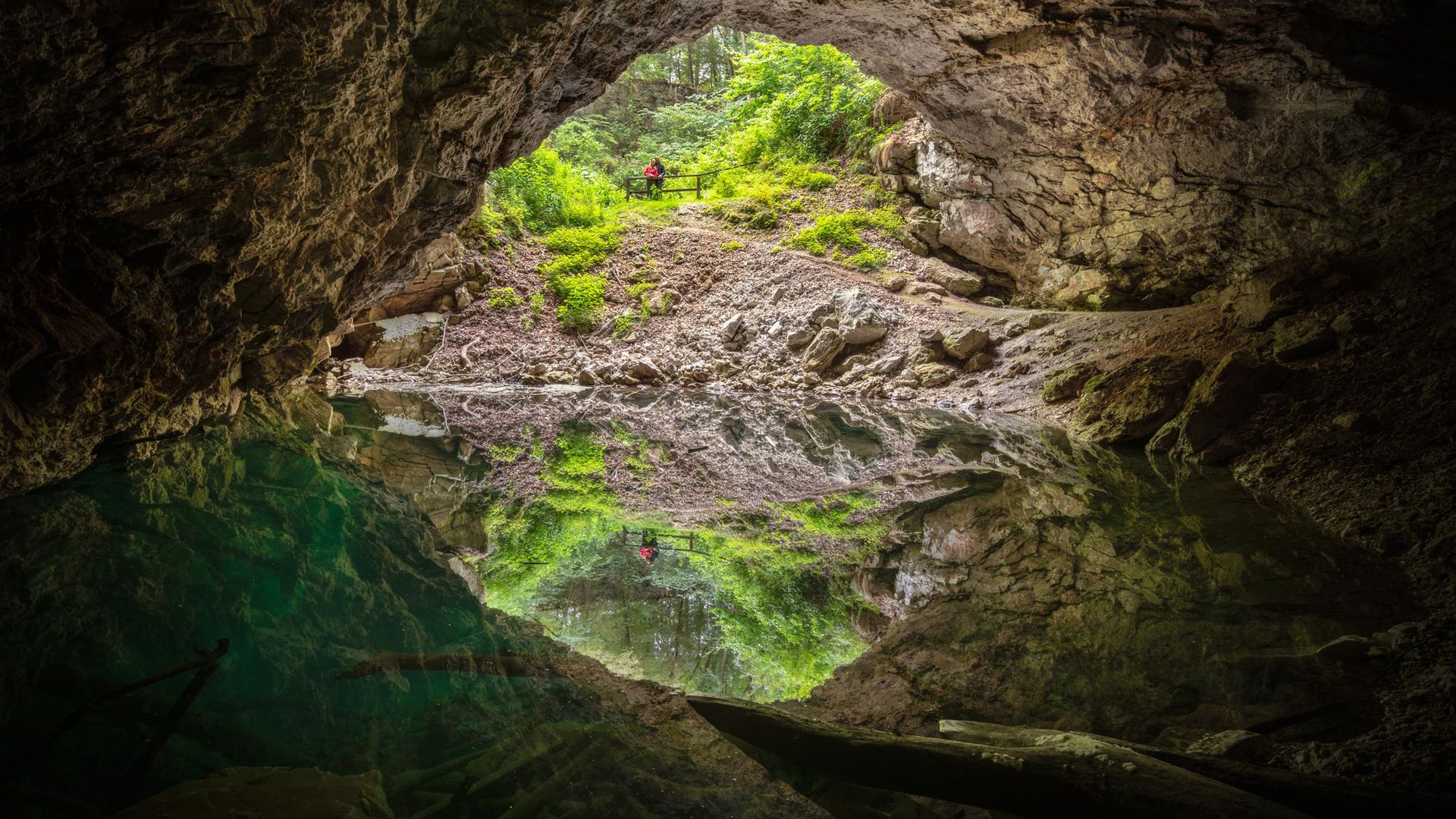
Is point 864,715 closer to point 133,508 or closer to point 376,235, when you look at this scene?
point 133,508

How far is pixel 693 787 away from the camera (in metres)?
2.06

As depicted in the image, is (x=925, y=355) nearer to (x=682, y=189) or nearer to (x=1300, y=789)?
(x=682, y=189)

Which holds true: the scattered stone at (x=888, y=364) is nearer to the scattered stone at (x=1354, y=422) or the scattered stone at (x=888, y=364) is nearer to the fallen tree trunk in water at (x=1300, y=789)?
the scattered stone at (x=1354, y=422)

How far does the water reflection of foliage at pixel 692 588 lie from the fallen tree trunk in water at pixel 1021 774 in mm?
514

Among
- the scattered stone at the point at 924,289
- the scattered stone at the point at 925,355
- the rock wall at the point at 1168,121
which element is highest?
the rock wall at the point at 1168,121

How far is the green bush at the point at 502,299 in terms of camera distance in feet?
48.3

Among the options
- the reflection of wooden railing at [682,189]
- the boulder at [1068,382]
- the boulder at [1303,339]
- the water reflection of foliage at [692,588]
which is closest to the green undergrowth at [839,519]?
the water reflection of foliage at [692,588]

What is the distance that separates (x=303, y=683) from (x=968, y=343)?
11320mm

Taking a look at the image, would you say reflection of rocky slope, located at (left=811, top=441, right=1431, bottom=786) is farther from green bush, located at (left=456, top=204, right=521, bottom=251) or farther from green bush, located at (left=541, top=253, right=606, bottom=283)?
green bush, located at (left=456, top=204, right=521, bottom=251)

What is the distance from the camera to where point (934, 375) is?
39.0 feet

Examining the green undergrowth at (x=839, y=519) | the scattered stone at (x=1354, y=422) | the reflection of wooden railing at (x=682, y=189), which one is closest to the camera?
the green undergrowth at (x=839, y=519)

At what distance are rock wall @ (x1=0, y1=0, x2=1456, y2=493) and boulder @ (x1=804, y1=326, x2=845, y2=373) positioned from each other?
3.69 metres

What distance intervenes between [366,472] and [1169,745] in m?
6.61

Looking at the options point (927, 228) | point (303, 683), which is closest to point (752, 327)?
point (927, 228)
